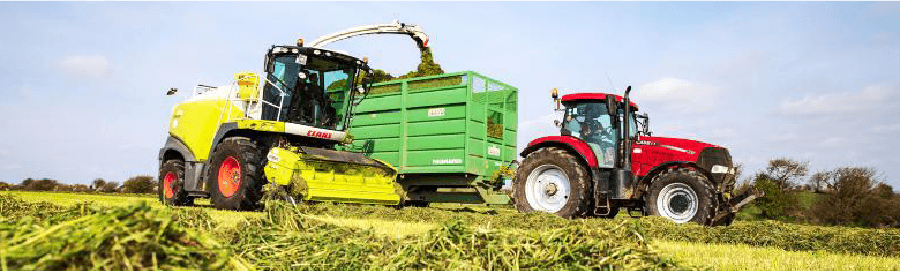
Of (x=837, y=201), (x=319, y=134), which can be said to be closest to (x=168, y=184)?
(x=319, y=134)

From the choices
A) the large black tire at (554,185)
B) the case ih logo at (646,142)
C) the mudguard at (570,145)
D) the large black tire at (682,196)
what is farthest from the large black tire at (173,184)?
the large black tire at (682,196)

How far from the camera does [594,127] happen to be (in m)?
11.2

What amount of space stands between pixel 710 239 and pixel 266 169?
285 inches

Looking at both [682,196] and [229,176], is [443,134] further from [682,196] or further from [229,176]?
[682,196]

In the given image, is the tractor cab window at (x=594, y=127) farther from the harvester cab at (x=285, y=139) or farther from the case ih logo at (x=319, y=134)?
the case ih logo at (x=319, y=134)

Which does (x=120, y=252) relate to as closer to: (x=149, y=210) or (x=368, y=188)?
(x=149, y=210)

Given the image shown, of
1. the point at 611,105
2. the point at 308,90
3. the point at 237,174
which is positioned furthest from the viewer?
the point at 308,90

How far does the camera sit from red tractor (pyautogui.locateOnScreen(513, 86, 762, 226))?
10188 mm

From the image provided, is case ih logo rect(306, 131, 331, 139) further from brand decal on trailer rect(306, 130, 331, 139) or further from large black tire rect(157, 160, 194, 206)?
large black tire rect(157, 160, 194, 206)

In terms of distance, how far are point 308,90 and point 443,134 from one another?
8.82 ft

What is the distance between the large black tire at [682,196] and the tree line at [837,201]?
9.66m

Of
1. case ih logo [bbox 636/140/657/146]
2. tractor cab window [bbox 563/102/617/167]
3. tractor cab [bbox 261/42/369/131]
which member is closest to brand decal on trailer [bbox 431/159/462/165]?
tractor cab [bbox 261/42/369/131]

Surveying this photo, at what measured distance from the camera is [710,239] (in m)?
8.19

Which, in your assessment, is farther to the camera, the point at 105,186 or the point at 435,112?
the point at 105,186
